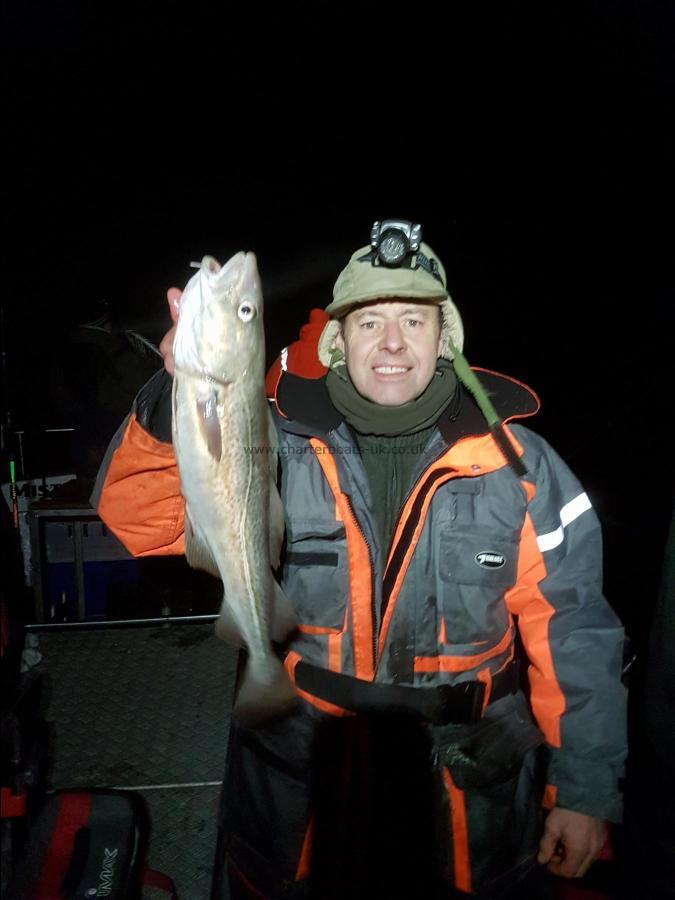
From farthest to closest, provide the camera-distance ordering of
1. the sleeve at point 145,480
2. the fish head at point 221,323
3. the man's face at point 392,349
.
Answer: the man's face at point 392,349, the sleeve at point 145,480, the fish head at point 221,323

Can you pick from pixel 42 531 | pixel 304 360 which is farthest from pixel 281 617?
pixel 42 531

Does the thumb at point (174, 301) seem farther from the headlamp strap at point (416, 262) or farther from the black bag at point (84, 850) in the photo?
the black bag at point (84, 850)

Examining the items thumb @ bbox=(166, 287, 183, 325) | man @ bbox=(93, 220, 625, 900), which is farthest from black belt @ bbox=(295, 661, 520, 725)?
thumb @ bbox=(166, 287, 183, 325)

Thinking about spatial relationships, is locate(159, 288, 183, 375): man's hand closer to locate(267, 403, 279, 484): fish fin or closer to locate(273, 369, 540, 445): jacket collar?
locate(267, 403, 279, 484): fish fin

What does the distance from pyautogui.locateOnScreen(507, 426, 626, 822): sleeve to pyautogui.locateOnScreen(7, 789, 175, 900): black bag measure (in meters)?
1.78

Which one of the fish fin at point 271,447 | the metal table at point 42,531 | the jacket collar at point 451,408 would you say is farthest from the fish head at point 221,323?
the metal table at point 42,531

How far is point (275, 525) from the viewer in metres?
1.89

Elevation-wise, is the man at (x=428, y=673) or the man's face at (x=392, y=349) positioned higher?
the man's face at (x=392, y=349)

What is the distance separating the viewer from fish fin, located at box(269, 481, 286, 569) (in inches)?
73.5

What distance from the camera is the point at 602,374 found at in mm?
16250

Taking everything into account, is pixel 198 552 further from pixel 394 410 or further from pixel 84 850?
pixel 84 850

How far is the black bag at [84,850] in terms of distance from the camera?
2.20m

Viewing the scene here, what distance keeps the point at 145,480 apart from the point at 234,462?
0.41 metres

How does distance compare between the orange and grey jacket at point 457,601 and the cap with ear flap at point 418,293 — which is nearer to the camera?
the orange and grey jacket at point 457,601
